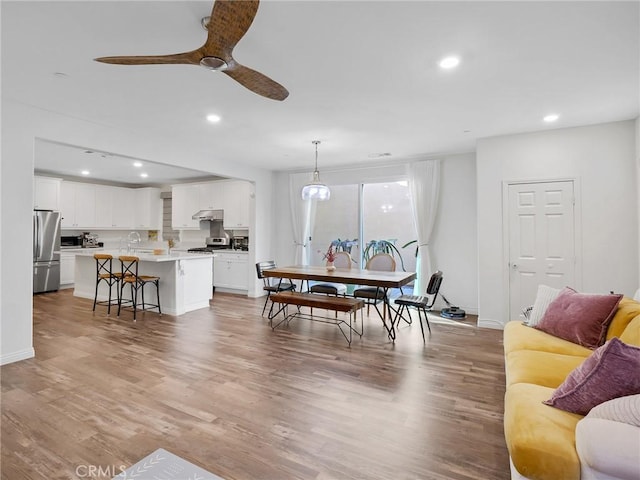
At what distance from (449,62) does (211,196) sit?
20.2 ft

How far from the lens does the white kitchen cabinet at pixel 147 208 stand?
868 centimetres

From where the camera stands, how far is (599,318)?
252cm

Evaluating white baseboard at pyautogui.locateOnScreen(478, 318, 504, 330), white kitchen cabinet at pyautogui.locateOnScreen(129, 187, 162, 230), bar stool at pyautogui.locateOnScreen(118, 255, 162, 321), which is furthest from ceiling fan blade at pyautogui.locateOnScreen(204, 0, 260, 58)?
white kitchen cabinet at pyautogui.locateOnScreen(129, 187, 162, 230)

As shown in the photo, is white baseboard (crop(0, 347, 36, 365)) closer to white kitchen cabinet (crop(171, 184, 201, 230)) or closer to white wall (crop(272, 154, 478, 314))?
white kitchen cabinet (crop(171, 184, 201, 230))

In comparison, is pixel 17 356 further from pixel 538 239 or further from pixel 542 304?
pixel 538 239

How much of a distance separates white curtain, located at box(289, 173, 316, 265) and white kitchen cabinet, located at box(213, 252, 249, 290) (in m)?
1.18

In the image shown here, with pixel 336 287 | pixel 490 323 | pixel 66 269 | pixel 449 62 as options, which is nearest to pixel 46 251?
pixel 66 269

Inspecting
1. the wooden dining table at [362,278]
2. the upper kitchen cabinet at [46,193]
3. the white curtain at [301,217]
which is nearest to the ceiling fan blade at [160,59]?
the wooden dining table at [362,278]

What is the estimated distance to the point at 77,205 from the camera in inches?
304

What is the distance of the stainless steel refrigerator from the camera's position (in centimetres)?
668

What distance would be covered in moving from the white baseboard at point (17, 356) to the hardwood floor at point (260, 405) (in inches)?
3.9

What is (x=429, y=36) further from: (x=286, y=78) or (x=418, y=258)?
(x=418, y=258)

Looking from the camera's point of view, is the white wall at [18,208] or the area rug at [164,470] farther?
the white wall at [18,208]

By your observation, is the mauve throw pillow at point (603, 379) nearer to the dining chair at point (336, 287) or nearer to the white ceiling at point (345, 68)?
the white ceiling at point (345, 68)
